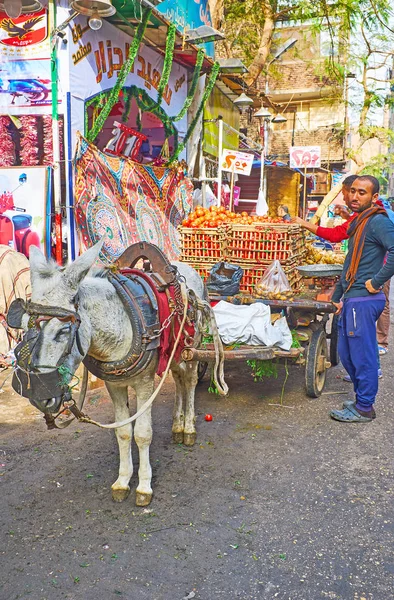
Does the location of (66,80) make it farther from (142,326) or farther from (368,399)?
(368,399)

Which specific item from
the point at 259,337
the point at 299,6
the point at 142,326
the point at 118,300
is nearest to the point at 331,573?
the point at 142,326

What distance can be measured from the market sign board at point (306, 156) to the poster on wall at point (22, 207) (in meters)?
10.5

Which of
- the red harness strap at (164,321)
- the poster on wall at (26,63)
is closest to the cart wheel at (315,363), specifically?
the red harness strap at (164,321)

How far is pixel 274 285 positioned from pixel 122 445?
2.61m

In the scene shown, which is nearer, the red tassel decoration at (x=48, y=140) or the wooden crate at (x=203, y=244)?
the wooden crate at (x=203, y=244)

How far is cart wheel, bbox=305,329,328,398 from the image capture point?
544 centimetres

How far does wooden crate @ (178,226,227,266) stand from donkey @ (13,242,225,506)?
2267 mm

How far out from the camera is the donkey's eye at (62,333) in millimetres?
2646

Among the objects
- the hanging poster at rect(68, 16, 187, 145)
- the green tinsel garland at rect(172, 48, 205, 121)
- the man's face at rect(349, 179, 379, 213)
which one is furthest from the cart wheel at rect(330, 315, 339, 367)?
the green tinsel garland at rect(172, 48, 205, 121)

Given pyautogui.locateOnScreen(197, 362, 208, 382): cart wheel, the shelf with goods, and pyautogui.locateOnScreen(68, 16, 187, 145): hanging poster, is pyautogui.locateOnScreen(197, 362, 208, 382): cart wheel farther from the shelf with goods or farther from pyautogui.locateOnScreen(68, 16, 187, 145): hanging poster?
pyautogui.locateOnScreen(68, 16, 187, 145): hanging poster

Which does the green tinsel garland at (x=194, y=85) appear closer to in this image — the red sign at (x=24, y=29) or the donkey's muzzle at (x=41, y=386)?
the red sign at (x=24, y=29)

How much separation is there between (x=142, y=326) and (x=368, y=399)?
2777mm

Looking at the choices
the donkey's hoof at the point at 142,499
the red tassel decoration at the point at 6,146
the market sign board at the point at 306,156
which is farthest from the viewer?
the market sign board at the point at 306,156

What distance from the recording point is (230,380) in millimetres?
6328
